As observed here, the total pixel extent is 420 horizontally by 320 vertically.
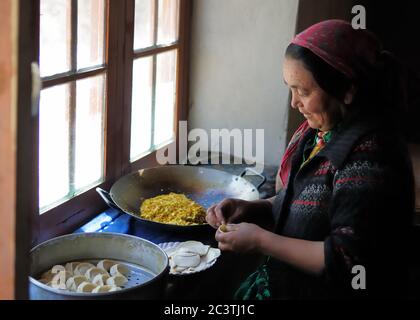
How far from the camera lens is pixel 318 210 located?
157 centimetres

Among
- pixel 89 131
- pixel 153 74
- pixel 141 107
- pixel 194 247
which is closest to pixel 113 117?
pixel 89 131

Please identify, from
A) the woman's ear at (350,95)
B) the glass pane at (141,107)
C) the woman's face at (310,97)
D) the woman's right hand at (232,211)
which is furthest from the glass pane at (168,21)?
the woman's ear at (350,95)

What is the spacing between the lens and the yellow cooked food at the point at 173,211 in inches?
79.4

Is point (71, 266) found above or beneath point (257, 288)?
above

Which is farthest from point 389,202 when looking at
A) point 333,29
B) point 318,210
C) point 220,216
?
point 220,216

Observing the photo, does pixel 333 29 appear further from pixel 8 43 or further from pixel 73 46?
pixel 8 43

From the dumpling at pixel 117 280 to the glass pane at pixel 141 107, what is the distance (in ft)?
2.75

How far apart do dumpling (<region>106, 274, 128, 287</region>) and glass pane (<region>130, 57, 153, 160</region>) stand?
0.84 metres

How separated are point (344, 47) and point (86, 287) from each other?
2.76 feet

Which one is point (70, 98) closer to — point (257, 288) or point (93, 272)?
point (93, 272)

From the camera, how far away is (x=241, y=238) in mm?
1634

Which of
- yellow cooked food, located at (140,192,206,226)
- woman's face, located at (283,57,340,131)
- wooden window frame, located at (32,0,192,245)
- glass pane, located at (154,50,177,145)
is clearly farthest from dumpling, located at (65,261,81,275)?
glass pane, located at (154,50,177,145)

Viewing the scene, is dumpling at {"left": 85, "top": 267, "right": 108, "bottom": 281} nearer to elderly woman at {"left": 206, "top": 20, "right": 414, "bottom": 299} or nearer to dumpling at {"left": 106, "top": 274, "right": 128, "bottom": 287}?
dumpling at {"left": 106, "top": 274, "right": 128, "bottom": 287}

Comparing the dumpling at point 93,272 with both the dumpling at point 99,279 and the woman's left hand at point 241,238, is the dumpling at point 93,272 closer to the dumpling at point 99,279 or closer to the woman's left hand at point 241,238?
the dumpling at point 99,279
